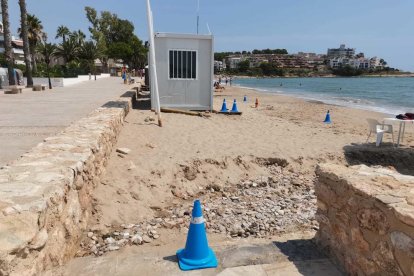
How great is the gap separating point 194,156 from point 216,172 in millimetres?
726

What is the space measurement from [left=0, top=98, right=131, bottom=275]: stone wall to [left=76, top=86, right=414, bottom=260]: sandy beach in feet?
2.45

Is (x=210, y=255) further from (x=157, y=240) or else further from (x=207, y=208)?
(x=207, y=208)

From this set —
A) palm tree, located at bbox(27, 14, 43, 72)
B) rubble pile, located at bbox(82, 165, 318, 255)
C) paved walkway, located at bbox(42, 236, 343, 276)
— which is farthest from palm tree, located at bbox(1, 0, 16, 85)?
paved walkway, located at bbox(42, 236, 343, 276)

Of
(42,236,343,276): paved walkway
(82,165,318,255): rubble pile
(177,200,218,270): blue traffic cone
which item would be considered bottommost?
(82,165,318,255): rubble pile

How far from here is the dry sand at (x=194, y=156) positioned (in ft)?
18.4

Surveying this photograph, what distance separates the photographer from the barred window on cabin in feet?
40.1

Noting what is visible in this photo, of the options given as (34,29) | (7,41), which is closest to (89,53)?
(34,29)

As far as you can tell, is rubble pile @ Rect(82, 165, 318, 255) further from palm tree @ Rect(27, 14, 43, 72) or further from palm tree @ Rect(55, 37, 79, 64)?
palm tree @ Rect(55, 37, 79, 64)

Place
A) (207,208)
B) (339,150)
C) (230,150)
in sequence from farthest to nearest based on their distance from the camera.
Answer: (339,150) < (230,150) < (207,208)

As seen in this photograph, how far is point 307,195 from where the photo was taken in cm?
641

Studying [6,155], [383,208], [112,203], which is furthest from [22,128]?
[383,208]

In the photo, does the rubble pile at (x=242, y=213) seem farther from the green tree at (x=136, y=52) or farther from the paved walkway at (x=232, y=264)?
the green tree at (x=136, y=52)

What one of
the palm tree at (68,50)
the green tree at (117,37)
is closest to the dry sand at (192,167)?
the palm tree at (68,50)

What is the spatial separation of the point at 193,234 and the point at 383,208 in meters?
1.83
